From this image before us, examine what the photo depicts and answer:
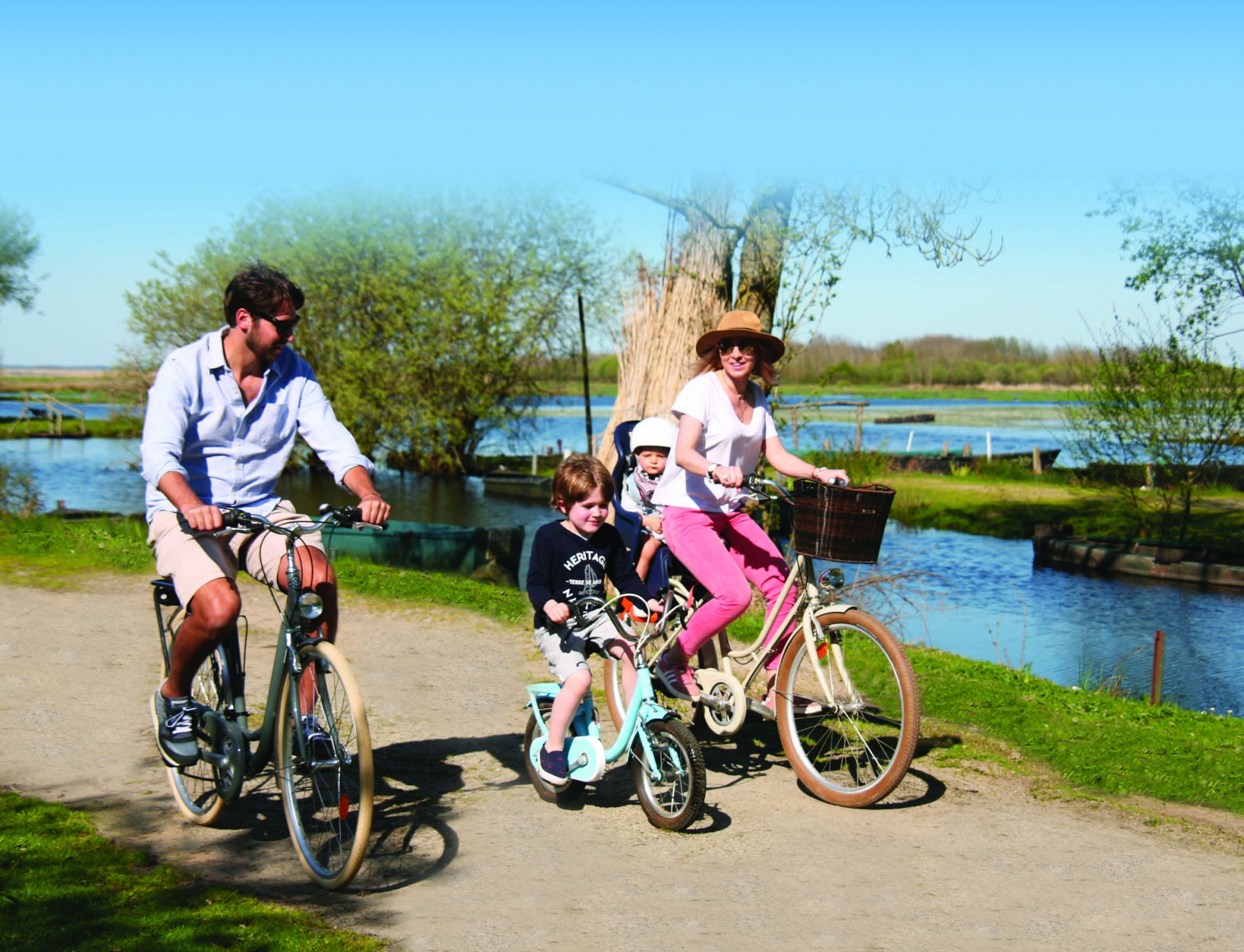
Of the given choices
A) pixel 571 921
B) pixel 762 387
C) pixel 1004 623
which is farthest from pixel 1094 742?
pixel 1004 623

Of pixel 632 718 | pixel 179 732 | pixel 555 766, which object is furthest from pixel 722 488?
pixel 179 732

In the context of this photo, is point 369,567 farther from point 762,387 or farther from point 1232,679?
point 1232,679

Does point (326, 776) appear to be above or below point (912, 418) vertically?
above

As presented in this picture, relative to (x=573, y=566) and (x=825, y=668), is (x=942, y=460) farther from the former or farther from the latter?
(x=573, y=566)

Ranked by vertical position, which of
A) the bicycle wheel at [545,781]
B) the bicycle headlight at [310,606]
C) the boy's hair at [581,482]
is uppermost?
the boy's hair at [581,482]

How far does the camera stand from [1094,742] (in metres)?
5.87

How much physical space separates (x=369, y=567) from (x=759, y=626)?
4463 mm

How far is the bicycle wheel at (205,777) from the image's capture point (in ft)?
14.8

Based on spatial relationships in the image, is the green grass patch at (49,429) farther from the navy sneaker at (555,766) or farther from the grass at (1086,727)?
the navy sneaker at (555,766)

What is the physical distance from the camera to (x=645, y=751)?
15.5ft

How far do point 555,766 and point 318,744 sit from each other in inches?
45.0

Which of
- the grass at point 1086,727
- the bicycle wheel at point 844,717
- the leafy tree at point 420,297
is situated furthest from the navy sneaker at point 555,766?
the leafy tree at point 420,297

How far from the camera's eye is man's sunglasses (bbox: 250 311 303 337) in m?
4.43

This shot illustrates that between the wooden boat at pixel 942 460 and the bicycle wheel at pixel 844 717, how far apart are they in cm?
3310
